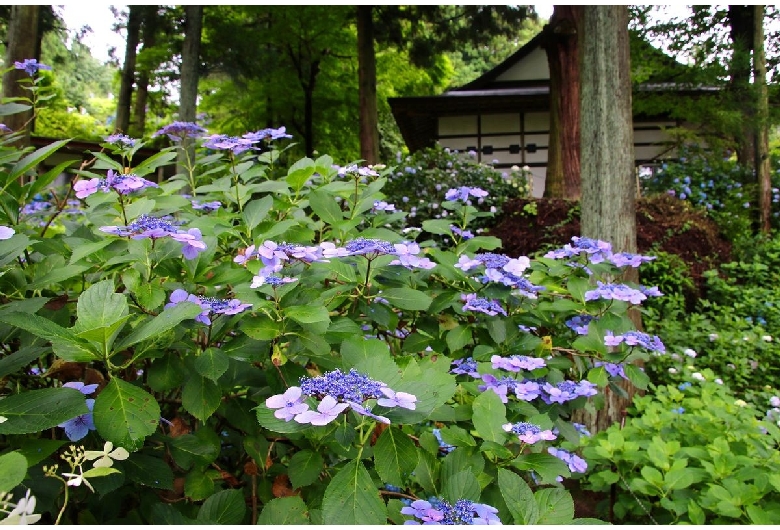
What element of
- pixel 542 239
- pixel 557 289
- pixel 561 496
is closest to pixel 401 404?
pixel 561 496

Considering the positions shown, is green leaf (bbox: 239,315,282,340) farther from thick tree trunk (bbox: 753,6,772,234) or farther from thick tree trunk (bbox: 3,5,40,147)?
thick tree trunk (bbox: 753,6,772,234)

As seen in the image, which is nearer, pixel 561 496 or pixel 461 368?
pixel 561 496

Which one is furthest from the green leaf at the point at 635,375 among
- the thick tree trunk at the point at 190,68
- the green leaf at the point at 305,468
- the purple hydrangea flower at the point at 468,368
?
the thick tree trunk at the point at 190,68

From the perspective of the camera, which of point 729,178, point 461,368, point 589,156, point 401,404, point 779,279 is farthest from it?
point 729,178

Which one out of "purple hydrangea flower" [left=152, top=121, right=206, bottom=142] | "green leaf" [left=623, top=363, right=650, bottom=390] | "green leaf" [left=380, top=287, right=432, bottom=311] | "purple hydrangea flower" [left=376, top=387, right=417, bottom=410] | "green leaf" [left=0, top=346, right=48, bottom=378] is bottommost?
"green leaf" [left=623, top=363, right=650, bottom=390]

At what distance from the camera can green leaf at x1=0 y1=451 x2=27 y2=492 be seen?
2.10ft

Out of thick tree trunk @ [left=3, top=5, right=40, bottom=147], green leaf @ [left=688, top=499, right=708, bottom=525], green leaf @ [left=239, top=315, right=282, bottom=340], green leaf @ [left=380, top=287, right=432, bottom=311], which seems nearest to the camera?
green leaf @ [left=239, top=315, right=282, bottom=340]

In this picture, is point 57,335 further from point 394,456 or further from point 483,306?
point 483,306

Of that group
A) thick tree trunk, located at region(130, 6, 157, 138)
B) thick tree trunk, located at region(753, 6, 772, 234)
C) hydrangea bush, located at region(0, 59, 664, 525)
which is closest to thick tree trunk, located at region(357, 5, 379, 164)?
thick tree trunk, located at region(130, 6, 157, 138)

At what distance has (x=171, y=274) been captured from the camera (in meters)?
1.12

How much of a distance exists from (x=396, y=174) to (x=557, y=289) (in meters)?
6.88

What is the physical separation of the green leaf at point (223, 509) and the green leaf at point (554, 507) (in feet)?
1.58

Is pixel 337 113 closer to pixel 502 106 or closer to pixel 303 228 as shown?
pixel 502 106

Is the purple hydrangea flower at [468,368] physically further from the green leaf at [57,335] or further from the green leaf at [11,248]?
the green leaf at [11,248]
